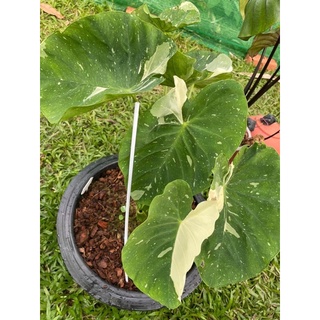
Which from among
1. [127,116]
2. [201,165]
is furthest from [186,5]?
[127,116]

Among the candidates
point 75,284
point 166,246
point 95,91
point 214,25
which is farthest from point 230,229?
point 214,25

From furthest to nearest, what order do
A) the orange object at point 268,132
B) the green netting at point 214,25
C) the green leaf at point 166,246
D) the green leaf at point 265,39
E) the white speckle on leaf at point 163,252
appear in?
the green netting at point 214,25 < the orange object at point 268,132 < the green leaf at point 265,39 < the white speckle on leaf at point 163,252 < the green leaf at point 166,246

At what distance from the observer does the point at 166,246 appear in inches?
33.4

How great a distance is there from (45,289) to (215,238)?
2.13 ft

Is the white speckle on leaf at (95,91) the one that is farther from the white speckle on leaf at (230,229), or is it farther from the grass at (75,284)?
the grass at (75,284)

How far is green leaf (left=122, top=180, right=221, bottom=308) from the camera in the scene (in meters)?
0.74

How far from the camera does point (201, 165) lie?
908mm

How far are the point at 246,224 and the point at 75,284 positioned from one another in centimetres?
65

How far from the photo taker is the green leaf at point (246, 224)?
90 centimetres

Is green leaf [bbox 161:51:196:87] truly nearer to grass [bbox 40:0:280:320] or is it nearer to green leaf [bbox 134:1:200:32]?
green leaf [bbox 134:1:200:32]

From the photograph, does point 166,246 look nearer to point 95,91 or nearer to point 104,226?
point 95,91

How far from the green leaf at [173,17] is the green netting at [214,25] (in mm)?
982

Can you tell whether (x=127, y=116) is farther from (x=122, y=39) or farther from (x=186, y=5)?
(x=122, y=39)

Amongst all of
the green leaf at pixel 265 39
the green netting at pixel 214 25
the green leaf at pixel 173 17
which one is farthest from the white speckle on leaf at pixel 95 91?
the green netting at pixel 214 25
